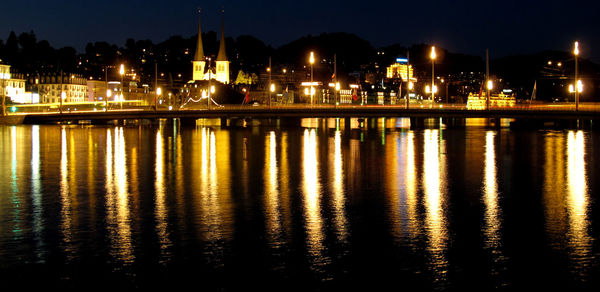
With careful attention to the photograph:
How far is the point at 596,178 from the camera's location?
31844 millimetres

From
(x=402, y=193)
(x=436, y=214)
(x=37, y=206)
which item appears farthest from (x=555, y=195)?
(x=37, y=206)

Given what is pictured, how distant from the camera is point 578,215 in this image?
2188 centimetres

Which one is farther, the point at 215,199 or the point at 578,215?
the point at 215,199

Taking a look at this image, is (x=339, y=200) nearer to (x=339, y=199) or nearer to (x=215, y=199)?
(x=339, y=199)

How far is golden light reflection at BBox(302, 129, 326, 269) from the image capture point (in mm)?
16719

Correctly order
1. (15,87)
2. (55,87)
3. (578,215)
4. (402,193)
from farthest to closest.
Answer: (55,87) → (15,87) → (402,193) → (578,215)

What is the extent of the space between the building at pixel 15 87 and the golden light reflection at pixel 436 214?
412ft

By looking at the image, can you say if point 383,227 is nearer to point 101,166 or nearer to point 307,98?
point 101,166

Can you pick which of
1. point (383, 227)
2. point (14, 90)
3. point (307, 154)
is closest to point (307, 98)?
point (14, 90)

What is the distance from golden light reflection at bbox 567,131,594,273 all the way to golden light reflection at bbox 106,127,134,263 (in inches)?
405

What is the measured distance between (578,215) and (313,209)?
320 inches

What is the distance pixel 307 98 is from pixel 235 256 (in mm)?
173680

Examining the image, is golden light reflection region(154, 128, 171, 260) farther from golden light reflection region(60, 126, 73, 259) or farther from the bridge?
the bridge

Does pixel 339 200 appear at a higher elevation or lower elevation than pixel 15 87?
lower
